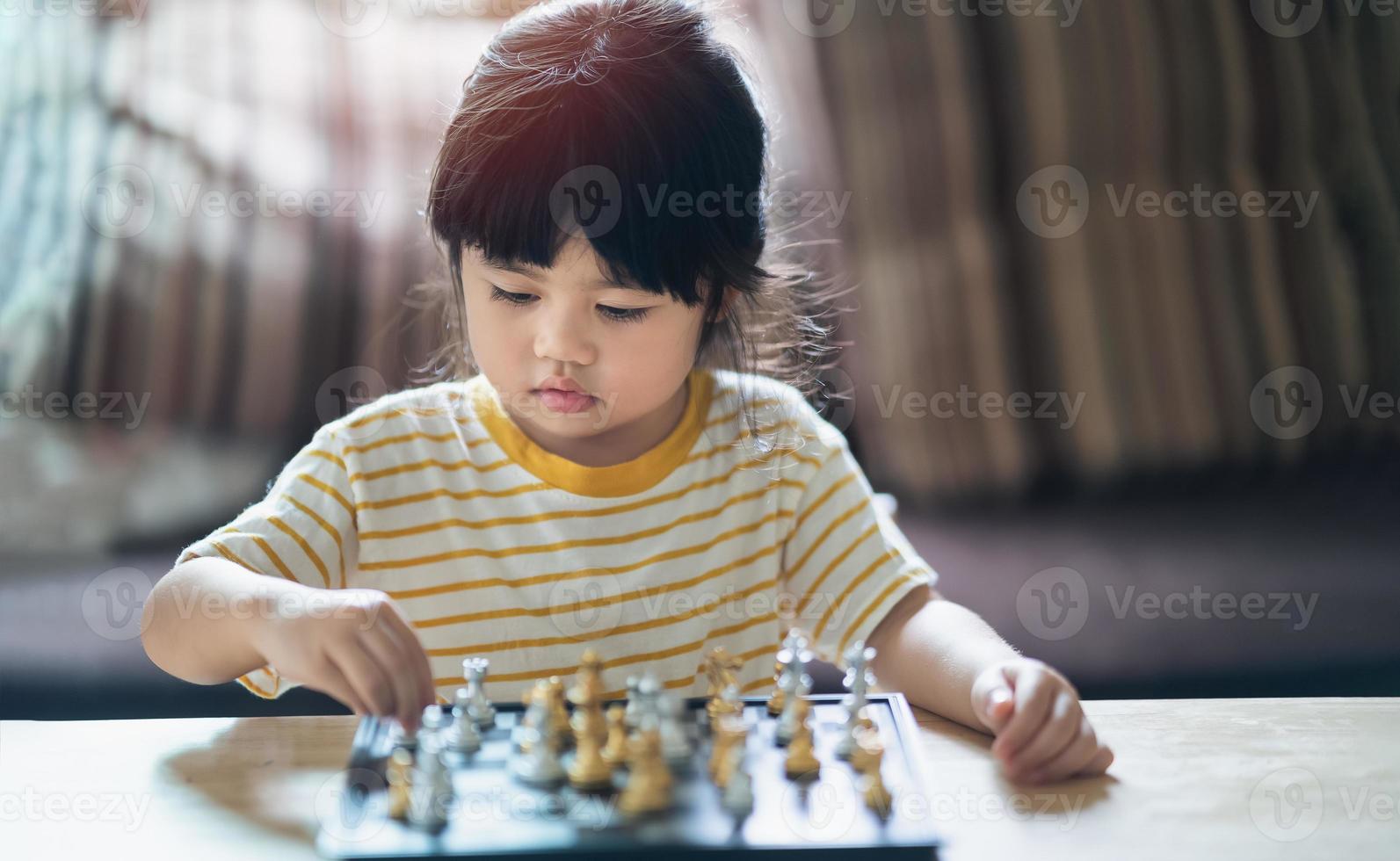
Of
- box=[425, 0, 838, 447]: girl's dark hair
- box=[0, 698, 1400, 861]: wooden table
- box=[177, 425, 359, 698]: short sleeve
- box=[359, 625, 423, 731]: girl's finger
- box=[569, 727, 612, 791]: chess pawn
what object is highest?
box=[425, 0, 838, 447]: girl's dark hair

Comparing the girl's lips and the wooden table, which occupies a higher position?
the girl's lips

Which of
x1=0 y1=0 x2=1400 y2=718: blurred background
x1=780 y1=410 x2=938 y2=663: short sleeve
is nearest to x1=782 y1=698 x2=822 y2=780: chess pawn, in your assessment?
x1=780 y1=410 x2=938 y2=663: short sleeve

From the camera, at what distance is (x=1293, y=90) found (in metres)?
1.72

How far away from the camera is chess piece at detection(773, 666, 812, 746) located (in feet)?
2.45

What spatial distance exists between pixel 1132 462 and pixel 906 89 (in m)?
0.63

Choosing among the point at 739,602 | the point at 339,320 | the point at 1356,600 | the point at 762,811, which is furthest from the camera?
the point at 339,320

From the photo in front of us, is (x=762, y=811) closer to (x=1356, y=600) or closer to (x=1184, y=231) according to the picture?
(x=1356, y=600)

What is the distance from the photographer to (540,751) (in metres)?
0.70

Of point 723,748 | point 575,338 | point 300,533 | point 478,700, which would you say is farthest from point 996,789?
point 300,533

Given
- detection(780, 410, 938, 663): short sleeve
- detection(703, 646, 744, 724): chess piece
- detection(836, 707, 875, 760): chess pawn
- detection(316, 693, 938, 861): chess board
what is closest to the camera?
detection(316, 693, 938, 861): chess board

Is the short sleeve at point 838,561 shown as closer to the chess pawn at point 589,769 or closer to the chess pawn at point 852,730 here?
the chess pawn at point 852,730

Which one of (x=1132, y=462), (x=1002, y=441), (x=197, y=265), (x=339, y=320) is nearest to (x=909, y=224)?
(x=1002, y=441)

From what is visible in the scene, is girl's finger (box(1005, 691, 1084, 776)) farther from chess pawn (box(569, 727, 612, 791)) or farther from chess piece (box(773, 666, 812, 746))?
chess pawn (box(569, 727, 612, 791))

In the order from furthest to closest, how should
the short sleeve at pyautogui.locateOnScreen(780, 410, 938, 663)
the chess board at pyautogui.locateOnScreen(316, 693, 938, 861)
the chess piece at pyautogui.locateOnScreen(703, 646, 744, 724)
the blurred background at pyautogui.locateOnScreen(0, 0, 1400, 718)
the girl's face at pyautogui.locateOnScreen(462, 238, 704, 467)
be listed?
the blurred background at pyautogui.locateOnScreen(0, 0, 1400, 718) < the short sleeve at pyautogui.locateOnScreen(780, 410, 938, 663) < the girl's face at pyautogui.locateOnScreen(462, 238, 704, 467) < the chess piece at pyautogui.locateOnScreen(703, 646, 744, 724) < the chess board at pyautogui.locateOnScreen(316, 693, 938, 861)
